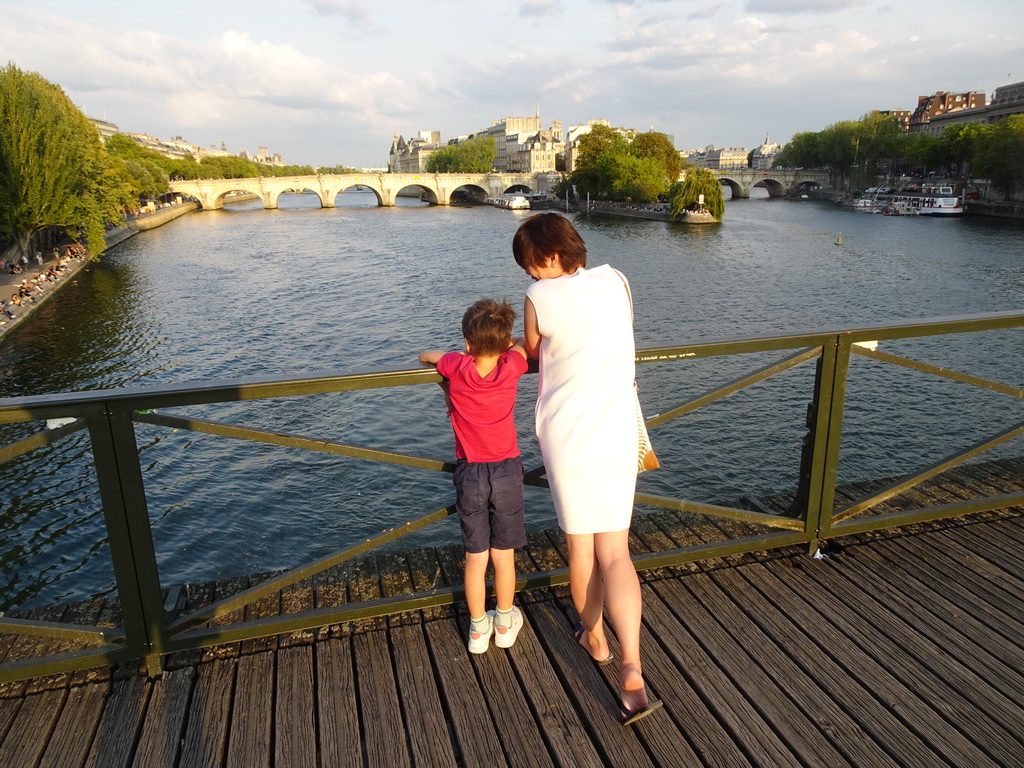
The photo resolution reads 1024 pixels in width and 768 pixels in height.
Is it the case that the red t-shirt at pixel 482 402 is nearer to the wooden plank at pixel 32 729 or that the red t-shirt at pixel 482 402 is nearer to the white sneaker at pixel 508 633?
the white sneaker at pixel 508 633

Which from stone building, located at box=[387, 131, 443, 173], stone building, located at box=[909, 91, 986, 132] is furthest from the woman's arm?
stone building, located at box=[387, 131, 443, 173]

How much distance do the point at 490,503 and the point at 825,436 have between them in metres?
1.61

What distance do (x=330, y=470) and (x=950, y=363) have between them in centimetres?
1380

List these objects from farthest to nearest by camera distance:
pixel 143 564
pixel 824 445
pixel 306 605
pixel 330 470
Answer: pixel 330 470
pixel 824 445
pixel 306 605
pixel 143 564

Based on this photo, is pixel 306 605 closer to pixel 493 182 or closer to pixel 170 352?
pixel 170 352

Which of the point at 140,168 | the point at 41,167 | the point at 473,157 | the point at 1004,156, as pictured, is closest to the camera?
the point at 41,167

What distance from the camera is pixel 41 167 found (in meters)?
28.3

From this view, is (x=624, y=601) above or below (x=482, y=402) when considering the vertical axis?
below

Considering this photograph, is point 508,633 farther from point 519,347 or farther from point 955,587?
point 955,587

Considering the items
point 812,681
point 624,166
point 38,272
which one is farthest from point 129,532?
point 624,166

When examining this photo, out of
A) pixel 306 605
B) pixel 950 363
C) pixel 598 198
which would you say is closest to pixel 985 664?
pixel 306 605

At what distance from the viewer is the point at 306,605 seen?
3.01m

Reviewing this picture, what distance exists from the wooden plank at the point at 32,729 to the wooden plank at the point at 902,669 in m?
2.67

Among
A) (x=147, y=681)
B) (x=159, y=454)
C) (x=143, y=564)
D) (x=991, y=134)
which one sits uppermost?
(x=991, y=134)
